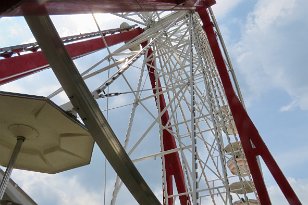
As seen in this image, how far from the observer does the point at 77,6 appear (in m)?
4.59

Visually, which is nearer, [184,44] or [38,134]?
[38,134]

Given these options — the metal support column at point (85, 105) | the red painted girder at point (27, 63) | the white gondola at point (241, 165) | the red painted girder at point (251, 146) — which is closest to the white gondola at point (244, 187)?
the white gondola at point (241, 165)

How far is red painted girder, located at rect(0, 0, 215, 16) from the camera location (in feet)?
8.01

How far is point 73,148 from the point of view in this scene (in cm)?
641

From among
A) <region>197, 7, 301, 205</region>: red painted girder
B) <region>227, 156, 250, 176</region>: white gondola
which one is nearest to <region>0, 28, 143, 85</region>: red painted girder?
<region>197, 7, 301, 205</region>: red painted girder

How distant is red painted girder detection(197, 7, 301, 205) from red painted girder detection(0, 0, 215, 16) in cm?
315

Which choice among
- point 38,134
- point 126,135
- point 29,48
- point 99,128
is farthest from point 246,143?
point 99,128

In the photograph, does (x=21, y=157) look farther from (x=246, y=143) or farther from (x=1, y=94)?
(x=246, y=143)

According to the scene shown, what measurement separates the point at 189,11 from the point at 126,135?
5.60 meters

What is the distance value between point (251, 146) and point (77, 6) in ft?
32.1

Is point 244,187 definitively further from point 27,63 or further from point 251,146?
point 27,63

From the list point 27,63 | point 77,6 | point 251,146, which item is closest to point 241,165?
point 251,146

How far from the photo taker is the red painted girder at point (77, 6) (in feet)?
8.01

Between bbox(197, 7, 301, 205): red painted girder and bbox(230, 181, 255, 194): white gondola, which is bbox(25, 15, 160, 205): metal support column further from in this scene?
bbox(197, 7, 301, 205): red painted girder
